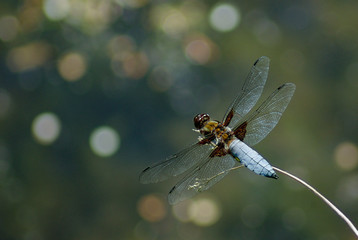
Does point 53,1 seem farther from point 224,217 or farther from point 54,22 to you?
point 224,217

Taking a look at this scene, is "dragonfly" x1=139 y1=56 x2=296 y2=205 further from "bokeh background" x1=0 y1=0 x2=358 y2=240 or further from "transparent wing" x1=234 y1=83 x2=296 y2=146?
"bokeh background" x1=0 y1=0 x2=358 y2=240

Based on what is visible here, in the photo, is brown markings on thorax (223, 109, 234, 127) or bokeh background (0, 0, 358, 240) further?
bokeh background (0, 0, 358, 240)

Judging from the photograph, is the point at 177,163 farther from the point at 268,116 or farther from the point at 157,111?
the point at 157,111

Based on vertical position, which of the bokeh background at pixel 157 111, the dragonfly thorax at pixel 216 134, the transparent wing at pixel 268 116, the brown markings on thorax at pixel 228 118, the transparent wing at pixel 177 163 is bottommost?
the bokeh background at pixel 157 111

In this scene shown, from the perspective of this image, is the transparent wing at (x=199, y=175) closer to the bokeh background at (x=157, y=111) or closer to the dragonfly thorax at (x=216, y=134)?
the dragonfly thorax at (x=216, y=134)

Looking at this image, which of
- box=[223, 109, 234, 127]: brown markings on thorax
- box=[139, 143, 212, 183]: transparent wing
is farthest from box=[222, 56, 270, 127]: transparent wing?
box=[139, 143, 212, 183]: transparent wing

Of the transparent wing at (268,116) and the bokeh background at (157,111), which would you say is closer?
the transparent wing at (268,116)

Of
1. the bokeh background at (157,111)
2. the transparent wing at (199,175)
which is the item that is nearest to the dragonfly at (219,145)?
the transparent wing at (199,175)
